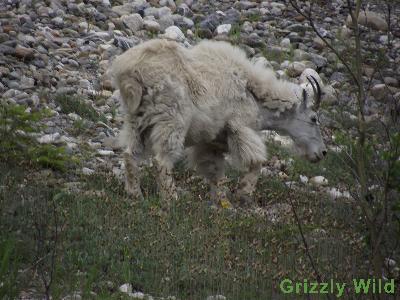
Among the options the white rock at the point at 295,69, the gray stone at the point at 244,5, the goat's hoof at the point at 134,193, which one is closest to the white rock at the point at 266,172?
the goat's hoof at the point at 134,193

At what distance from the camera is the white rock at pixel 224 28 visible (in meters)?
16.3

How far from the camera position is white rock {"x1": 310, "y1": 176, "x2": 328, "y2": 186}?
11.5m

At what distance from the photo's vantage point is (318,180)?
11578 mm

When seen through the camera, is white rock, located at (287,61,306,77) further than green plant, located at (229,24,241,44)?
No

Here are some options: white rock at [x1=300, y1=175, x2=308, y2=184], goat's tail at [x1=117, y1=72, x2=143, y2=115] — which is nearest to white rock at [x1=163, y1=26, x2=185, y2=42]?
white rock at [x1=300, y1=175, x2=308, y2=184]

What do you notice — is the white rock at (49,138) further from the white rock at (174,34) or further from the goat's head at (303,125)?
the white rock at (174,34)

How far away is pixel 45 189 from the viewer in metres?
8.38

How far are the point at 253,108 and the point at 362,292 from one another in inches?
183

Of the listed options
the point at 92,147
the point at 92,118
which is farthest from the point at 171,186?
the point at 92,118

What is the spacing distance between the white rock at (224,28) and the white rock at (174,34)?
3.28ft

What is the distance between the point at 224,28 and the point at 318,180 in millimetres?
5690

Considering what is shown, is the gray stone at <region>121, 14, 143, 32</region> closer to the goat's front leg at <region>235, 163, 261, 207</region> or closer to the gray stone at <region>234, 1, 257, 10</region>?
the gray stone at <region>234, 1, 257, 10</region>

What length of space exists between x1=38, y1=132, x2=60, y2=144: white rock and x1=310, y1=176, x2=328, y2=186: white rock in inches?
135
